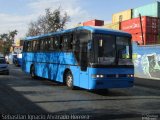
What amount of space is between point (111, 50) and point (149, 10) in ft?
116

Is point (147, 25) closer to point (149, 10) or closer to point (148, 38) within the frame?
point (148, 38)

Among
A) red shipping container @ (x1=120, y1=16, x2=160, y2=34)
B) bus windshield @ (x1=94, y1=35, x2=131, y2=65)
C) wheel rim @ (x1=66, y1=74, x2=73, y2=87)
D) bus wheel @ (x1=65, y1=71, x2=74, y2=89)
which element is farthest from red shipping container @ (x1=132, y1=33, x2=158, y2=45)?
bus windshield @ (x1=94, y1=35, x2=131, y2=65)

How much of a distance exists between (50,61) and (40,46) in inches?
94.0

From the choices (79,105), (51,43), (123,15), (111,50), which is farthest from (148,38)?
(79,105)

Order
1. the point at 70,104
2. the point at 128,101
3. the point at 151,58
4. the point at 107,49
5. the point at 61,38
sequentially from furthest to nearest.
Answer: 1. the point at 151,58
2. the point at 61,38
3. the point at 107,49
4. the point at 128,101
5. the point at 70,104

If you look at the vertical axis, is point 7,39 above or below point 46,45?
above

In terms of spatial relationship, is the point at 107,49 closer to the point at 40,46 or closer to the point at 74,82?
the point at 74,82

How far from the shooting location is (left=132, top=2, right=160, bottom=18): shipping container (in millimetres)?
47344

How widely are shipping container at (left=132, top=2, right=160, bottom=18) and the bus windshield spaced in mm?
31885

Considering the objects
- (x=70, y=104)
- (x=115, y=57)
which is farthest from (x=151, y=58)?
(x=70, y=104)

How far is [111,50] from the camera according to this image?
15.6 m

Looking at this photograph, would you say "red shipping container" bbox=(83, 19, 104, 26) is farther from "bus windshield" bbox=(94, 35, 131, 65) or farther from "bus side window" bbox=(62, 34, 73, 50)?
"bus windshield" bbox=(94, 35, 131, 65)

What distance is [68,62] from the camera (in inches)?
707

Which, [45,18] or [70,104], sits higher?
[45,18]
